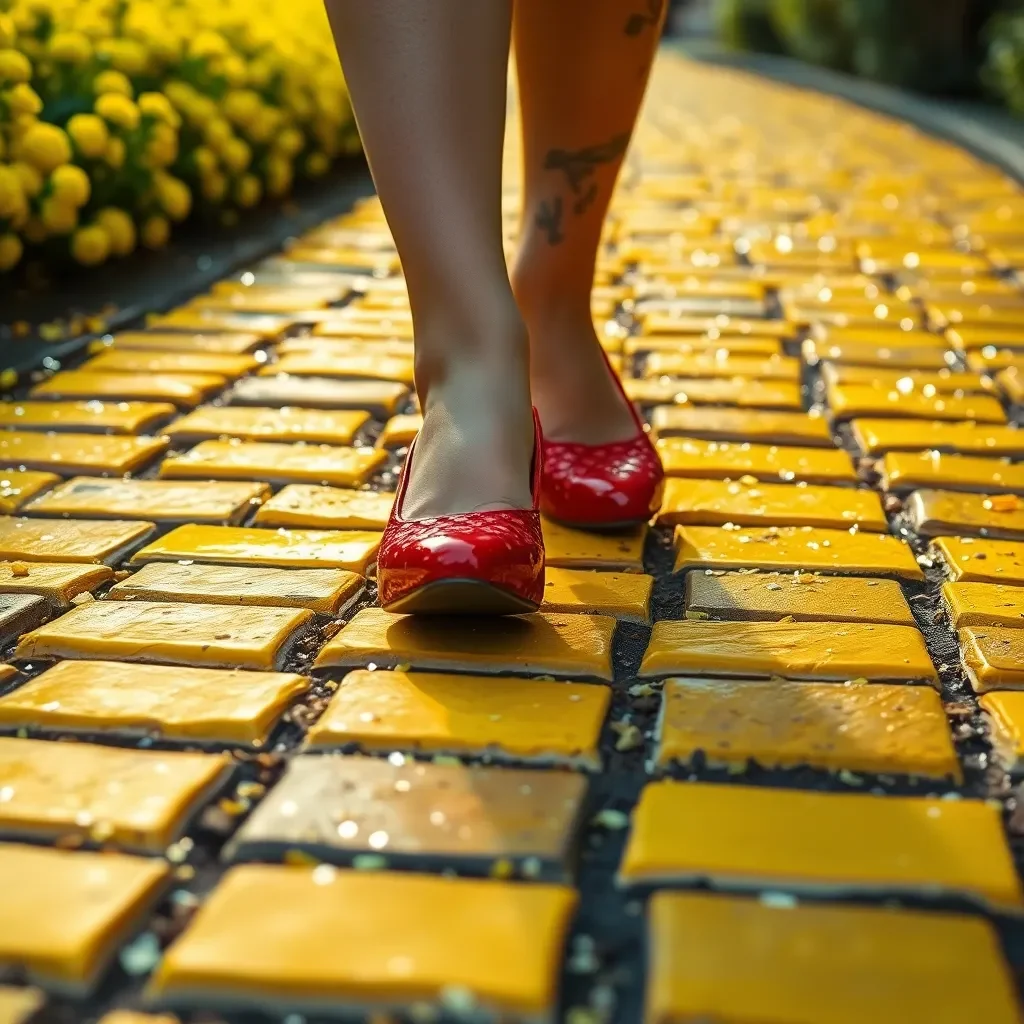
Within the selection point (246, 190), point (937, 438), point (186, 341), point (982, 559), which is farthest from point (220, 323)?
point (982, 559)

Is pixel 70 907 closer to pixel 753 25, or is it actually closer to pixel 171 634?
pixel 171 634

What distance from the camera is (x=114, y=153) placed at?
10.6 ft

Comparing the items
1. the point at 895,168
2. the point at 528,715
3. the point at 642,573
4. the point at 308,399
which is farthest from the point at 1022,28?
the point at 528,715

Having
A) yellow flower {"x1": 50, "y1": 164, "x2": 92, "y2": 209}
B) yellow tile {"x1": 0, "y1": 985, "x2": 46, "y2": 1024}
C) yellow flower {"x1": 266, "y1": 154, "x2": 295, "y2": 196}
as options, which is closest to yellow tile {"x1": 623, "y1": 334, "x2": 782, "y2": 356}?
yellow flower {"x1": 50, "y1": 164, "x2": 92, "y2": 209}

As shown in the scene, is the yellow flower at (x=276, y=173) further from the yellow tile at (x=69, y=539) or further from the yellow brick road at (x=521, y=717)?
the yellow tile at (x=69, y=539)

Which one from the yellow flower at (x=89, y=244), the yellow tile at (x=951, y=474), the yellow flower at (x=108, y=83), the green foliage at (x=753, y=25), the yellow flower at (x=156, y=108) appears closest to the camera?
the yellow tile at (x=951, y=474)

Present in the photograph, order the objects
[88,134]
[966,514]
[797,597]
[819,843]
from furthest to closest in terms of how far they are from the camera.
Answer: [88,134] < [966,514] < [797,597] < [819,843]

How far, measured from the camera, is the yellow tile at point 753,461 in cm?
219

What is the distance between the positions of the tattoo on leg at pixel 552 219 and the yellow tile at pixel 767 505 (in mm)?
436

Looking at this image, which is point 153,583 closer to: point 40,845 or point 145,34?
point 40,845

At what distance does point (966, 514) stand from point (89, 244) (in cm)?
219

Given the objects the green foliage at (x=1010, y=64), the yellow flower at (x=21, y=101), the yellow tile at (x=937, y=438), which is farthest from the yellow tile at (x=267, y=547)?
the green foliage at (x=1010, y=64)

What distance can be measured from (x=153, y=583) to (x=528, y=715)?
0.61 metres

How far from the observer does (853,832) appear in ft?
3.85
